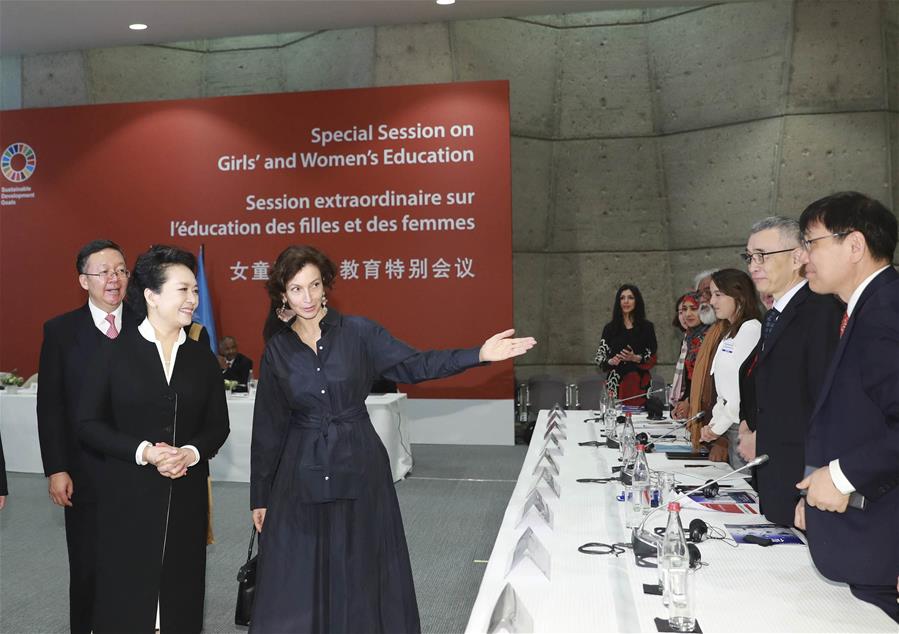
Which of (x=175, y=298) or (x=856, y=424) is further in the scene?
(x=175, y=298)

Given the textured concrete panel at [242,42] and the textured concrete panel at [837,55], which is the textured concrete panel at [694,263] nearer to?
the textured concrete panel at [837,55]

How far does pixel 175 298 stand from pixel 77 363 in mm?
704

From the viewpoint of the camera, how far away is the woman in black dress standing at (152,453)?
2508mm

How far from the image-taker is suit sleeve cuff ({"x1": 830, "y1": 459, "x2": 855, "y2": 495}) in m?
1.79

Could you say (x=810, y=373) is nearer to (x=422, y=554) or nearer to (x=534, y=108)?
(x=422, y=554)

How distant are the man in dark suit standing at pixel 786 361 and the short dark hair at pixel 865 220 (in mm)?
533

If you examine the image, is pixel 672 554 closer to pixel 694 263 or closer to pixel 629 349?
pixel 629 349

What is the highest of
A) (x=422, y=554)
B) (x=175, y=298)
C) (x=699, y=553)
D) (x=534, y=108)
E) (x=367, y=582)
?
(x=534, y=108)

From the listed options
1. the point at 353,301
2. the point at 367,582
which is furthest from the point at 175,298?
the point at 353,301

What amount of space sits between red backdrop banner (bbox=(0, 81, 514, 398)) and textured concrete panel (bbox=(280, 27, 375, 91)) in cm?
72

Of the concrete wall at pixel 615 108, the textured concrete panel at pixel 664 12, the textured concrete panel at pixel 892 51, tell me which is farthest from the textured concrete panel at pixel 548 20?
the textured concrete panel at pixel 892 51

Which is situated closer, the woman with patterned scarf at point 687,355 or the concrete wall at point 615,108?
the woman with patterned scarf at point 687,355

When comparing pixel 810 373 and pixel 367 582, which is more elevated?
pixel 810 373

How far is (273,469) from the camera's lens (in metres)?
2.60
